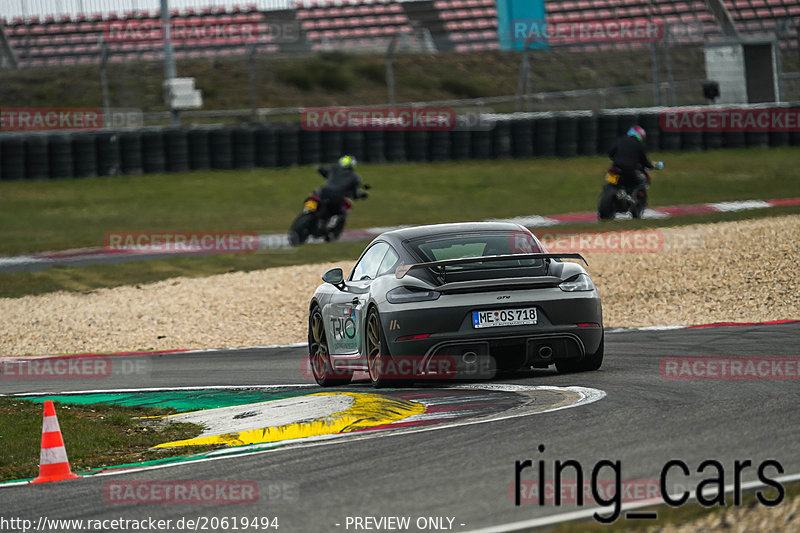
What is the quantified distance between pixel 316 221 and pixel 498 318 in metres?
12.8

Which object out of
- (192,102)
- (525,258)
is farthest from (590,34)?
(525,258)

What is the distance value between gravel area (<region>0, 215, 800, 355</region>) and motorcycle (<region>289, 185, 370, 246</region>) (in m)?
3.56

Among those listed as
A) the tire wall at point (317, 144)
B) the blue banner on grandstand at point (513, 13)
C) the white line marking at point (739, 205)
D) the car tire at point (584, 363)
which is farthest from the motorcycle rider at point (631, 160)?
the blue banner on grandstand at point (513, 13)

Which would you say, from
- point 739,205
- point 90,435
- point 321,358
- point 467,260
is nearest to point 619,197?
point 739,205

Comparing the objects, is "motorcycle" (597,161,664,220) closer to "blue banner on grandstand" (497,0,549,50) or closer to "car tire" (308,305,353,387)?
"car tire" (308,305,353,387)

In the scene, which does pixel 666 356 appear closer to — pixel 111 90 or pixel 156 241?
pixel 156 241

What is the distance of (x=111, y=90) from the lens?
34781 mm

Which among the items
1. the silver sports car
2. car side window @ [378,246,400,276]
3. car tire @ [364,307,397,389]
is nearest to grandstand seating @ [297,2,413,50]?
car side window @ [378,246,400,276]

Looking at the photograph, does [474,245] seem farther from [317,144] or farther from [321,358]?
[317,144]

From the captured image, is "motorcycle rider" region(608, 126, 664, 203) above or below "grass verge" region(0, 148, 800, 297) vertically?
above

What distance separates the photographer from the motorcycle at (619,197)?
20922 mm

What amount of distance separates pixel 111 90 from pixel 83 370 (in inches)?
925

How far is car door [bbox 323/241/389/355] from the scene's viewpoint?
360 inches

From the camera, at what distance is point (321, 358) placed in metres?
10.1
